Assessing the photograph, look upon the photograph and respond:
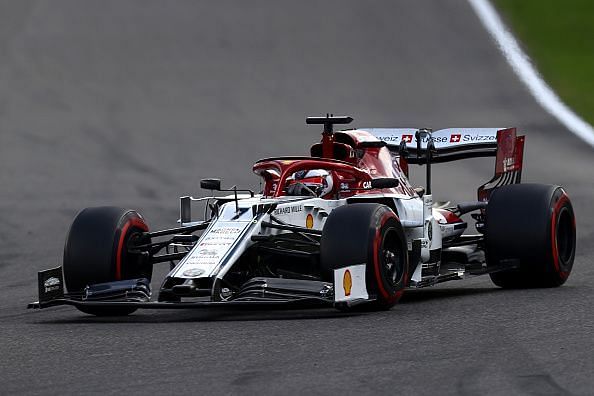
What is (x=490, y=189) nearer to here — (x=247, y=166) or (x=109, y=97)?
(x=247, y=166)

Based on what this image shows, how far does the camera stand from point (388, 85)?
2558 centimetres

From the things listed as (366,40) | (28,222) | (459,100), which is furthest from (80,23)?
(28,222)

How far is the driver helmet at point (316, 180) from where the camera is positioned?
11305mm

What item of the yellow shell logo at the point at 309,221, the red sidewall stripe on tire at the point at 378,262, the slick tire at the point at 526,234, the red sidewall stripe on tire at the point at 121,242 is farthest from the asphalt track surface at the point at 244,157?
the yellow shell logo at the point at 309,221

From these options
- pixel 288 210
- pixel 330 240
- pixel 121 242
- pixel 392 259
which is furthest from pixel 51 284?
pixel 392 259

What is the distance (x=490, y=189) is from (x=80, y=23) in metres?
14.8

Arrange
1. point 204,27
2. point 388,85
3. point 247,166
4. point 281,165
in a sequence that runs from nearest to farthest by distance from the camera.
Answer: point 281,165
point 247,166
point 388,85
point 204,27

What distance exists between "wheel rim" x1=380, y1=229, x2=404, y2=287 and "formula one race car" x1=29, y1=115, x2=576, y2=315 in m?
0.01

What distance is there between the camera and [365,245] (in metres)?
9.84

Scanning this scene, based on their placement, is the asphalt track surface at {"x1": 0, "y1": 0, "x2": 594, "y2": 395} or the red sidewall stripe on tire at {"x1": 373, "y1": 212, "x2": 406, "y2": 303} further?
the red sidewall stripe on tire at {"x1": 373, "y1": 212, "x2": 406, "y2": 303}

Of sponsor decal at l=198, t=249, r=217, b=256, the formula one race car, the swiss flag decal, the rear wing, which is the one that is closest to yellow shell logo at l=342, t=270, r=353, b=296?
the formula one race car

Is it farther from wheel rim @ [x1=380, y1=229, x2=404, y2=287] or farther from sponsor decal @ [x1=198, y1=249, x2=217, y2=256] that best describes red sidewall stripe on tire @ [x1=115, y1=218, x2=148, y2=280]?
wheel rim @ [x1=380, y1=229, x2=404, y2=287]

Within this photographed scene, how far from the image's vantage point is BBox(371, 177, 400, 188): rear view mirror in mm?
10797

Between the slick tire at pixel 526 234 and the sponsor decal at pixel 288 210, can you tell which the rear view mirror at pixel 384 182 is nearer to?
the sponsor decal at pixel 288 210
